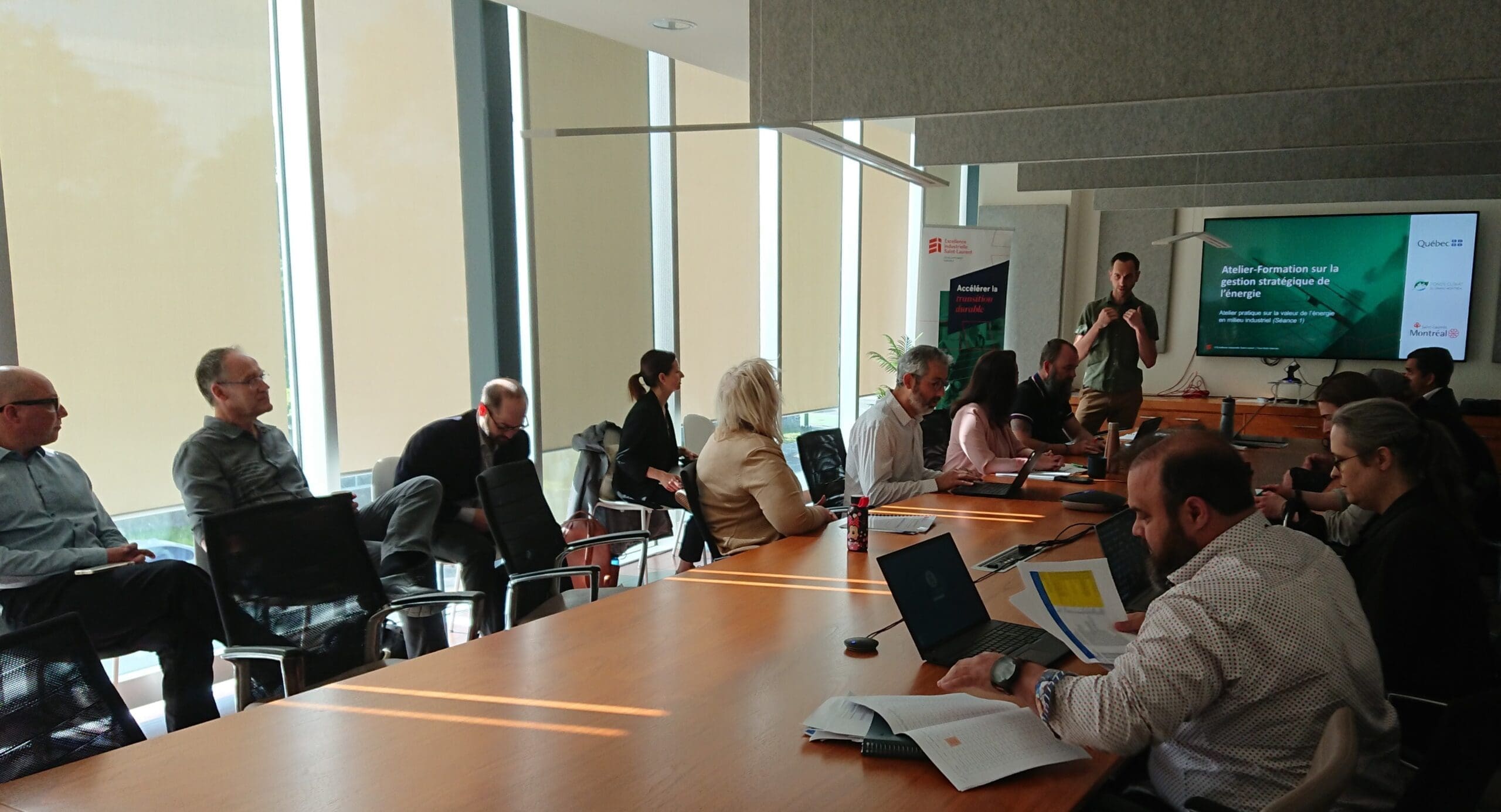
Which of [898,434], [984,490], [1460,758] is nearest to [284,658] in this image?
[1460,758]

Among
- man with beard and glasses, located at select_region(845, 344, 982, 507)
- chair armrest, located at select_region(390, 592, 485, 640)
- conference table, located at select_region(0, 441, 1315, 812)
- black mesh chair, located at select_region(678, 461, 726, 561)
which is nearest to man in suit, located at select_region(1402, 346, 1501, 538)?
man with beard and glasses, located at select_region(845, 344, 982, 507)

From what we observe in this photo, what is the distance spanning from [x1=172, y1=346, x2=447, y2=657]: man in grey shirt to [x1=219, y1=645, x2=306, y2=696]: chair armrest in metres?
0.85

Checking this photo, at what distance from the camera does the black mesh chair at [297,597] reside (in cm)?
279

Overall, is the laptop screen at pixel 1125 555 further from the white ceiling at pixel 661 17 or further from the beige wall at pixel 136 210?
the beige wall at pixel 136 210

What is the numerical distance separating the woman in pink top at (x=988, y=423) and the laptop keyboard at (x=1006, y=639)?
2579 mm

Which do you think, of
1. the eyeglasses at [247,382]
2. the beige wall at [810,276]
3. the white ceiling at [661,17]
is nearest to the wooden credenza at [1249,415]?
the beige wall at [810,276]

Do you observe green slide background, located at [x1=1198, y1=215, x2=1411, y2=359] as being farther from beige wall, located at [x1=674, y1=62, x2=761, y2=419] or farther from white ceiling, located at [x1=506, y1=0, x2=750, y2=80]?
white ceiling, located at [x1=506, y1=0, x2=750, y2=80]

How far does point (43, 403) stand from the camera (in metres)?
3.37

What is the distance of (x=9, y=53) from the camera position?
12.3 ft

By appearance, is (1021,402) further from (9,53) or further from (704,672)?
(9,53)

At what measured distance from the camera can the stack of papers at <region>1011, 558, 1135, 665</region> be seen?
2.43 m

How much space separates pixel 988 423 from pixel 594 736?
380 centimetres

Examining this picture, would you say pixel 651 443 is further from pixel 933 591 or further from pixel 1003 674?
pixel 1003 674

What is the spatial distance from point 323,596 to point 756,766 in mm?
1700
